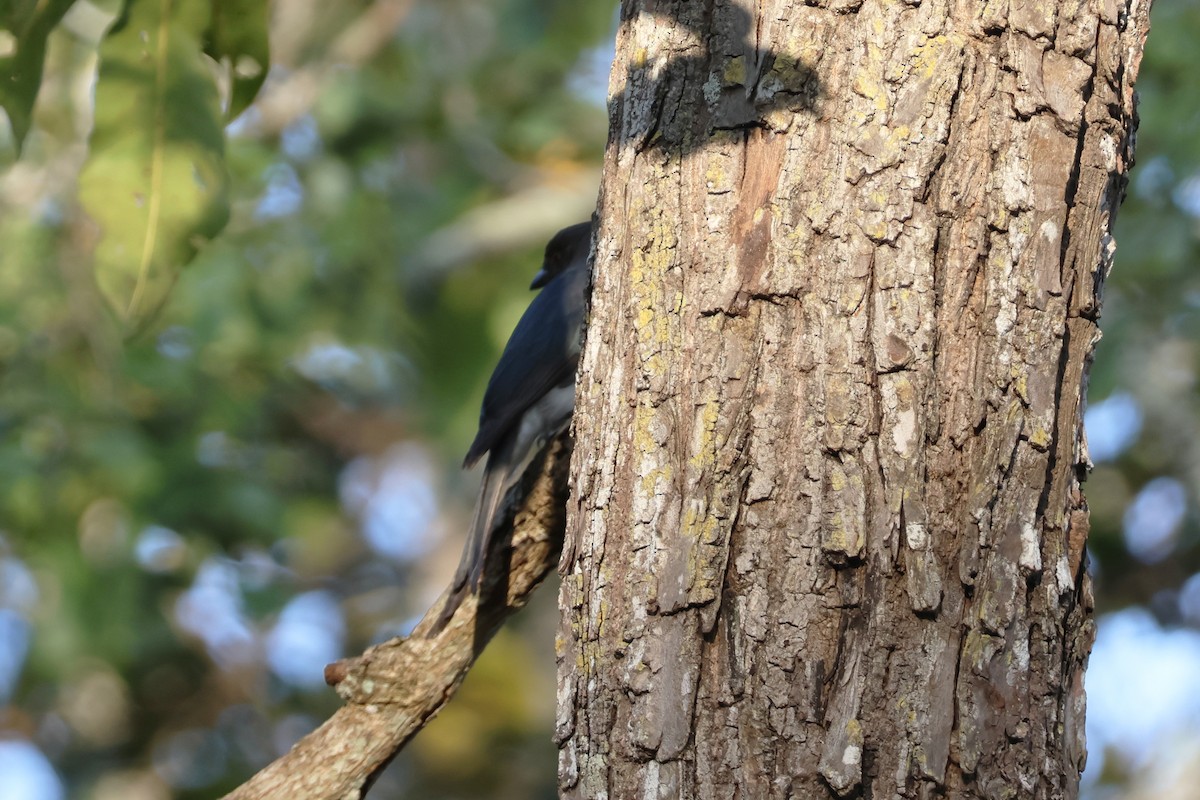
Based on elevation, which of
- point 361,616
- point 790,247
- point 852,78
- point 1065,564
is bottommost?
point 1065,564

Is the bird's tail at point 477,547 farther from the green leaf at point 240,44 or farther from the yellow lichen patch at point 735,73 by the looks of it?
the yellow lichen patch at point 735,73

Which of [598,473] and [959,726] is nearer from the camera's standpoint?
[959,726]

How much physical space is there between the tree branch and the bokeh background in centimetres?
307

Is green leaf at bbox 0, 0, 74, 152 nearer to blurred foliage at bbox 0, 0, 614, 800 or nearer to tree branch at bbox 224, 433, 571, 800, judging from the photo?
blurred foliage at bbox 0, 0, 614, 800

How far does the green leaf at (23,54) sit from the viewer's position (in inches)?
101

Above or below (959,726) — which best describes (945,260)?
above

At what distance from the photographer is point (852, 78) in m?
1.71

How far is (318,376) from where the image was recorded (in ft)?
30.0

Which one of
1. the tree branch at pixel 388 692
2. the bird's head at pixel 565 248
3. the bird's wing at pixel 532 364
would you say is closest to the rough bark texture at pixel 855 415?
the tree branch at pixel 388 692

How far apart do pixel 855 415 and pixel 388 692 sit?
1.41m

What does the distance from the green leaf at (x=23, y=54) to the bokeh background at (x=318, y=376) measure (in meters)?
2.68

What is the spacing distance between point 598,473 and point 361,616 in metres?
9.09

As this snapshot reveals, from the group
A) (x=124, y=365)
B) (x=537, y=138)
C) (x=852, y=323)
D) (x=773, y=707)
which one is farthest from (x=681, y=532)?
(x=537, y=138)

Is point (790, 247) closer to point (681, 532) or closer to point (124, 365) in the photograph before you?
point (681, 532)
